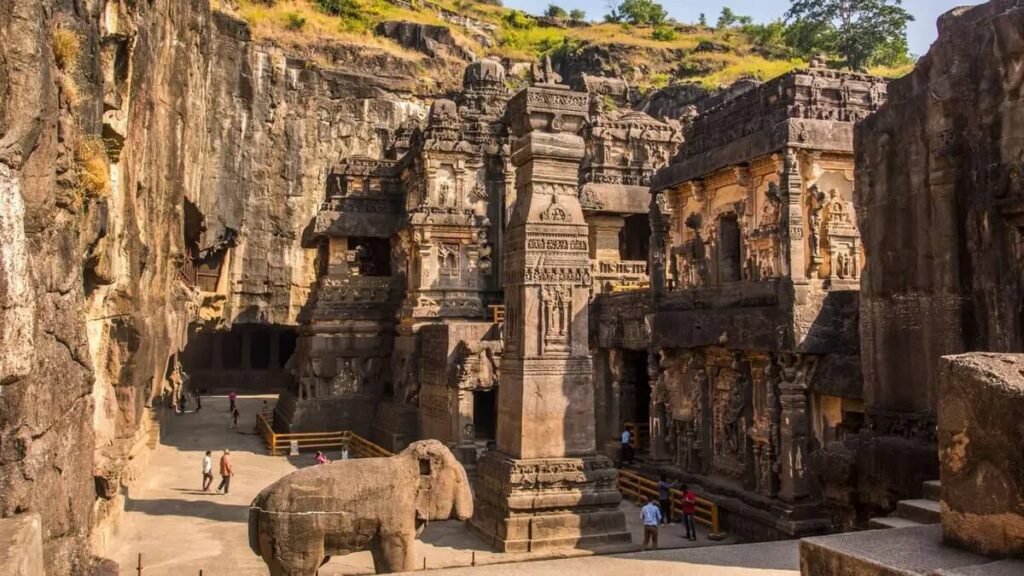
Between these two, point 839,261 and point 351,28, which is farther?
point 351,28

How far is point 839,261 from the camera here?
44.2 ft

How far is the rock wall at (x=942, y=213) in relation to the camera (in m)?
6.46

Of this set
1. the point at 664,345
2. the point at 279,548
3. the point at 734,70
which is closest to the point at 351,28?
the point at 734,70

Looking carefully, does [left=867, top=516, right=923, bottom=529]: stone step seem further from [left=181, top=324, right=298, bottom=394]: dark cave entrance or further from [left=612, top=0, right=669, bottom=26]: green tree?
[left=612, top=0, right=669, bottom=26]: green tree

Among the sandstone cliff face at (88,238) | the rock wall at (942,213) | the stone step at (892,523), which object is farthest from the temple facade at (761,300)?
the sandstone cliff face at (88,238)

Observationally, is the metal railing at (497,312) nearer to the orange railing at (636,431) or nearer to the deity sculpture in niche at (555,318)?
the orange railing at (636,431)

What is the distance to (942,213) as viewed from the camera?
6949 mm

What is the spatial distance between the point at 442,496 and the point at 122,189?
17.3 feet

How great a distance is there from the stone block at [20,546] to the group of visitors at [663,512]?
8368 mm

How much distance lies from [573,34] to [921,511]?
6393cm

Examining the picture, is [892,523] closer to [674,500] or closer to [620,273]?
[674,500]

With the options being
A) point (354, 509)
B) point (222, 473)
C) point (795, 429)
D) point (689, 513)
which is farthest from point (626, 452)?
point (354, 509)

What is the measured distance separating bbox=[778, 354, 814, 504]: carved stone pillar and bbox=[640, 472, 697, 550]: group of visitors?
152 cm

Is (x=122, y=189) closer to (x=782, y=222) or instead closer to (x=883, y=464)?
(x=883, y=464)
